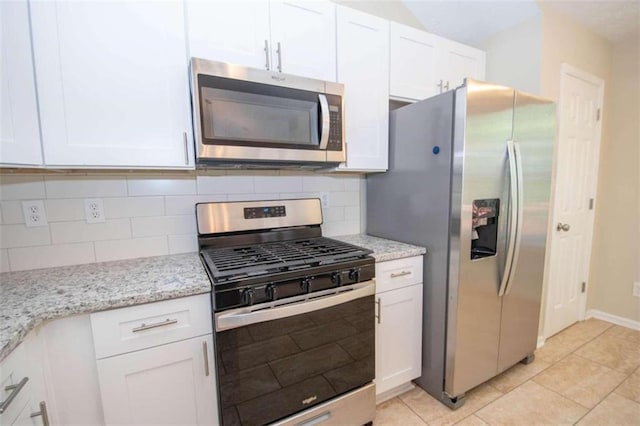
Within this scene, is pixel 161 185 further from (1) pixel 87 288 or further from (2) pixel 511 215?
(2) pixel 511 215

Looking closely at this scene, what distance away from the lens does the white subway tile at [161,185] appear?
152 centimetres

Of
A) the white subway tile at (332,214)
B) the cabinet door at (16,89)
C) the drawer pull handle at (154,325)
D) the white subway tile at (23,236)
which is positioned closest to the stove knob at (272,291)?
the drawer pull handle at (154,325)

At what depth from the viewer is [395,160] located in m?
1.86

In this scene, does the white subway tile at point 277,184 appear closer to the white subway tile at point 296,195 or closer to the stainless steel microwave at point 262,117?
the white subway tile at point 296,195

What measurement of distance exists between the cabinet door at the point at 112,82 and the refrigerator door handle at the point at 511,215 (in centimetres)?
171

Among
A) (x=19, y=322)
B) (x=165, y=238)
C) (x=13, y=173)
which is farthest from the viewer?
(x=165, y=238)

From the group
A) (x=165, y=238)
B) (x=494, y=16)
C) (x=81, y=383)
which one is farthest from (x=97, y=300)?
(x=494, y=16)

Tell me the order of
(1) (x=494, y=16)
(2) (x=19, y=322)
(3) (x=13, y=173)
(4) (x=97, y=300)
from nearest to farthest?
(2) (x=19, y=322) < (4) (x=97, y=300) < (3) (x=13, y=173) < (1) (x=494, y=16)

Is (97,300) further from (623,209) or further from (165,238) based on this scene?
(623,209)

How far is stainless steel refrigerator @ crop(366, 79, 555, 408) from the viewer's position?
4.92 ft

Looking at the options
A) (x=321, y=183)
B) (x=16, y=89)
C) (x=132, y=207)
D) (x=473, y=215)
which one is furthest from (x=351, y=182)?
(x=16, y=89)

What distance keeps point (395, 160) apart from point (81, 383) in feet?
6.11

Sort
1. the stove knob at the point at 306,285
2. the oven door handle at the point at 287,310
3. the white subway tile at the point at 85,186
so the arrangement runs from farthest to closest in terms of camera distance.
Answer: the white subway tile at the point at 85,186 → the stove knob at the point at 306,285 → the oven door handle at the point at 287,310

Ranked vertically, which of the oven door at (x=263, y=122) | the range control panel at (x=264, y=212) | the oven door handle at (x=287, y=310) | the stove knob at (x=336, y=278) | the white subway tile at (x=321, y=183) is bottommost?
the oven door handle at (x=287, y=310)
